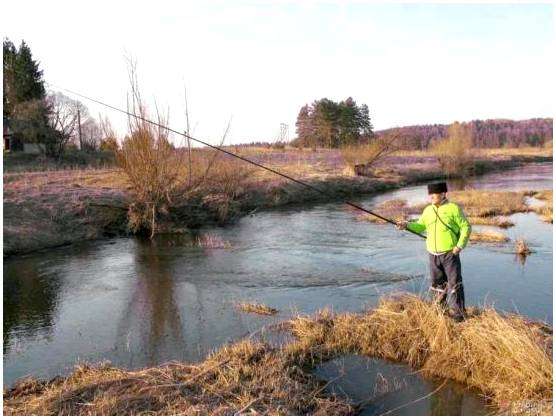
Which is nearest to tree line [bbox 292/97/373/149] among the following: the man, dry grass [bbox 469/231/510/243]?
dry grass [bbox 469/231/510/243]

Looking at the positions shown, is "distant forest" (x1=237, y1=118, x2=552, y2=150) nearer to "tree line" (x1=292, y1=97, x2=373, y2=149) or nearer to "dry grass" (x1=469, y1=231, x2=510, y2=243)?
"tree line" (x1=292, y1=97, x2=373, y2=149)

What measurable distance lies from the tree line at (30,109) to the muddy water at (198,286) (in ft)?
78.3

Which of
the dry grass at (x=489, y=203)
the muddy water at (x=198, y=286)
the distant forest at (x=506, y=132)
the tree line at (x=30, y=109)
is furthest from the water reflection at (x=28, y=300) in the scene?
the distant forest at (x=506, y=132)

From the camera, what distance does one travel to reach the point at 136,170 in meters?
17.3

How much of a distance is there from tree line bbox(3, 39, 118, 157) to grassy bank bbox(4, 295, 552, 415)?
1223 inches

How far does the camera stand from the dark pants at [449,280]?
6.43 meters

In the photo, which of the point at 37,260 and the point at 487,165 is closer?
the point at 37,260

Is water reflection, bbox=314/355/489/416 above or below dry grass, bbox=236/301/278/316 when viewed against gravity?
below

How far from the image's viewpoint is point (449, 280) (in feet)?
21.4

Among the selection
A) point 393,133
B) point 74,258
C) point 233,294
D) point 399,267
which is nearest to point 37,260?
point 74,258

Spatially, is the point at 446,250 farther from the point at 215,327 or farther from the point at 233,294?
the point at 233,294

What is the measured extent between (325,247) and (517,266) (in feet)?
16.3

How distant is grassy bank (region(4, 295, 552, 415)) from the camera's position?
471 cm

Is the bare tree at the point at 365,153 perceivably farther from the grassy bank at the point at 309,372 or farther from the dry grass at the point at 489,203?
the grassy bank at the point at 309,372
